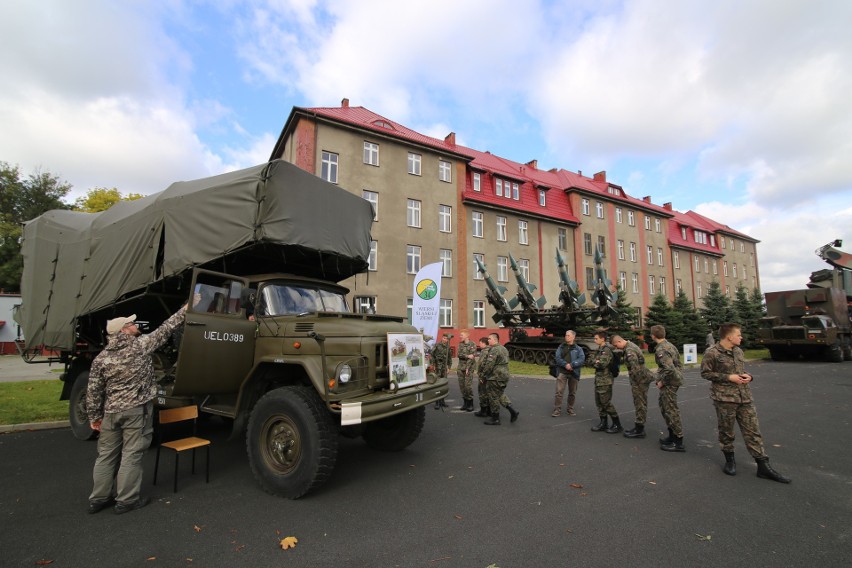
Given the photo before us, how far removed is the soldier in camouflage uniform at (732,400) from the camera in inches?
191

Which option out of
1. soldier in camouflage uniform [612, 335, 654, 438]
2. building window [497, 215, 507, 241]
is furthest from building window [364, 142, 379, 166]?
soldier in camouflage uniform [612, 335, 654, 438]

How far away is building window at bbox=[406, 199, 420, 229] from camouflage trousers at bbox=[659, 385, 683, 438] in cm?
1930

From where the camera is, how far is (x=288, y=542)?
3334 millimetres

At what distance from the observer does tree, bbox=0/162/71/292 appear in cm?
3186

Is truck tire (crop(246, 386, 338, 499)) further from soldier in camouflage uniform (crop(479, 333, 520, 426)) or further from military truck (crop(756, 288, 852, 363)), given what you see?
military truck (crop(756, 288, 852, 363))

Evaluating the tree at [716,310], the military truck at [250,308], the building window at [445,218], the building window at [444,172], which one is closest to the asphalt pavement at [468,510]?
the military truck at [250,308]

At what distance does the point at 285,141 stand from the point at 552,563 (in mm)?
24970

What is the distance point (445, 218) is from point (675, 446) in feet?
68.8

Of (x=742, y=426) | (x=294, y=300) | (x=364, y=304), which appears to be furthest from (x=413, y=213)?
(x=742, y=426)

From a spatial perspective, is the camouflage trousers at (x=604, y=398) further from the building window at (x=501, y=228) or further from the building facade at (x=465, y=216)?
the building window at (x=501, y=228)

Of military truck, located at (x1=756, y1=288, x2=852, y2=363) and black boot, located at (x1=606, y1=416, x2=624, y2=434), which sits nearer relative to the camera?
black boot, located at (x1=606, y1=416, x2=624, y2=434)

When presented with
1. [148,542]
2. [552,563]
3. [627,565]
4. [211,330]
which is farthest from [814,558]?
[211,330]

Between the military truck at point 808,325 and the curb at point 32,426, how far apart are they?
26.3 metres

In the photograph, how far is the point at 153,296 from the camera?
5840 millimetres
